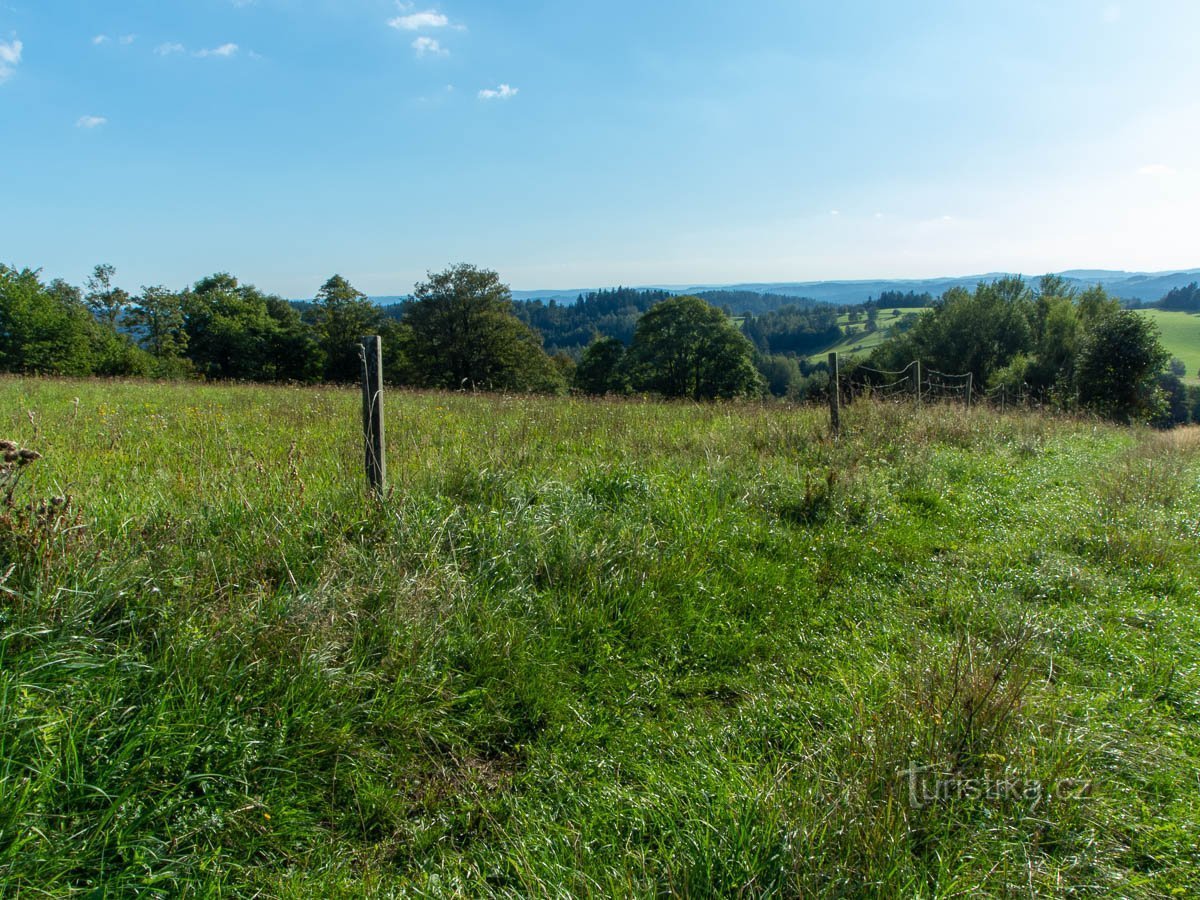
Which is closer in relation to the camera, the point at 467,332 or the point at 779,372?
the point at 467,332

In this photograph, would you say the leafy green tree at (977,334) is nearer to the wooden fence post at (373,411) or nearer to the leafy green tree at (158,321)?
the wooden fence post at (373,411)

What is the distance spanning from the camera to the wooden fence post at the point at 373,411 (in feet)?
15.0

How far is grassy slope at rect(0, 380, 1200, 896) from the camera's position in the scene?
209 centimetres

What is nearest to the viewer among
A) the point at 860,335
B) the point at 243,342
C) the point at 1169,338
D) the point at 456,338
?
the point at 456,338

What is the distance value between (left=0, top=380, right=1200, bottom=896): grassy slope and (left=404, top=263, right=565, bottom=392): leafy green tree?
40332 mm

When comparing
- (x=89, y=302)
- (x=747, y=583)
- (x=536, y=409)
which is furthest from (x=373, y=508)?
(x=89, y=302)

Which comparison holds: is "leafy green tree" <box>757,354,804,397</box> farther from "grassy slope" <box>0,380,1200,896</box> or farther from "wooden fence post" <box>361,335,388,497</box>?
"wooden fence post" <box>361,335,388,497</box>

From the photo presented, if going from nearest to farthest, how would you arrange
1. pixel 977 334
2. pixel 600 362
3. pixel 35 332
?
pixel 35 332
pixel 977 334
pixel 600 362

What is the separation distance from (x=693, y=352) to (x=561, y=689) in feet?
145

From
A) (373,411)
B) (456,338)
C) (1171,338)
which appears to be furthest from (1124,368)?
(1171,338)

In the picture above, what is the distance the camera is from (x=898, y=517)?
610 cm

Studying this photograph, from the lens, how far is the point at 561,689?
10.7 feet

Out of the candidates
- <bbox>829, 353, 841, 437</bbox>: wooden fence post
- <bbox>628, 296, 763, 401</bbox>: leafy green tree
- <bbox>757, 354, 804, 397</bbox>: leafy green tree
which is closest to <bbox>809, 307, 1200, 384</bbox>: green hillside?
<bbox>757, 354, 804, 397</bbox>: leafy green tree

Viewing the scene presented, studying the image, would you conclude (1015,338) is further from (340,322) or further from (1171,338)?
(1171,338)
